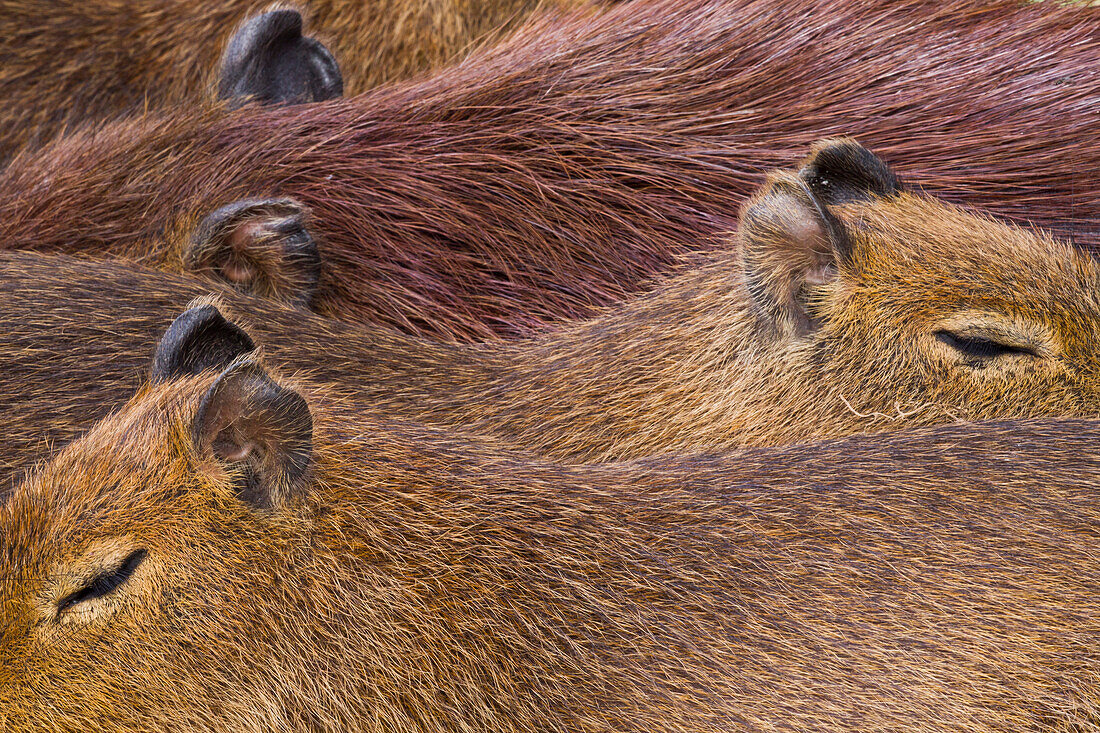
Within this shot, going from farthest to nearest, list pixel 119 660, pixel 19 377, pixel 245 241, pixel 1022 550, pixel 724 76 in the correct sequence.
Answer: pixel 724 76 → pixel 245 241 → pixel 19 377 → pixel 1022 550 → pixel 119 660

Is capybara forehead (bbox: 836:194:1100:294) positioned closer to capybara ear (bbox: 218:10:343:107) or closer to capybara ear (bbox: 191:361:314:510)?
capybara ear (bbox: 191:361:314:510)

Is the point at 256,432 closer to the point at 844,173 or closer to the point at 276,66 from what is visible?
the point at 844,173

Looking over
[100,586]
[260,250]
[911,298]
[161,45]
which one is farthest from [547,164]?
[100,586]

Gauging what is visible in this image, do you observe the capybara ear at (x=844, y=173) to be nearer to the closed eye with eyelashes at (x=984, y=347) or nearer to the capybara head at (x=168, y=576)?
the closed eye with eyelashes at (x=984, y=347)

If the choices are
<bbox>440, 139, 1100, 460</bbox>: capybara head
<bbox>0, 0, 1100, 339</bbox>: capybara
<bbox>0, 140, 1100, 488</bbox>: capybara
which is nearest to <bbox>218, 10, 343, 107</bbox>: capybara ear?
<bbox>0, 0, 1100, 339</bbox>: capybara

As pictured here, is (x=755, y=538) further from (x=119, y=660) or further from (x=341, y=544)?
(x=119, y=660)

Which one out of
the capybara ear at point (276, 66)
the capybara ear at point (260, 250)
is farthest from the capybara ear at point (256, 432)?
the capybara ear at point (276, 66)

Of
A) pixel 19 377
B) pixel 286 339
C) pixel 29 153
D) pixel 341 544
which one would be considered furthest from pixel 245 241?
pixel 341 544
